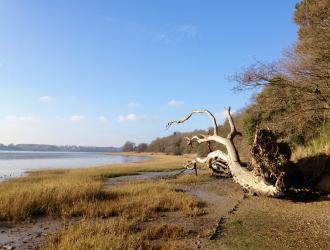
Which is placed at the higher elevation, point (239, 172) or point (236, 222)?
point (239, 172)

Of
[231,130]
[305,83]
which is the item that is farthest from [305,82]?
[231,130]

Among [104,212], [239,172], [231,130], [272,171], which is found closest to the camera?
[104,212]

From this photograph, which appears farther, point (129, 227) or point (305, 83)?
point (305, 83)

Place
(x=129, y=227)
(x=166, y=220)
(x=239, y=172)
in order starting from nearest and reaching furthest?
(x=129, y=227) < (x=166, y=220) < (x=239, y=172)

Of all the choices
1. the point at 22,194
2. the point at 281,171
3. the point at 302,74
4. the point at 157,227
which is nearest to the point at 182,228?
the point at 157,227

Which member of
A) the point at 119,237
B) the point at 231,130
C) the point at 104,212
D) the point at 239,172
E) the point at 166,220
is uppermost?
the point at 231,130

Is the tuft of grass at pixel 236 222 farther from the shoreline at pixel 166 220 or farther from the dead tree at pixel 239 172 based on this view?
the dead tree at pixel 239 172

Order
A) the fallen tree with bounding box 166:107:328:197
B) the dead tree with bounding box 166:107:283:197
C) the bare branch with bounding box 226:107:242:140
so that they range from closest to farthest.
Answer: the fallen tree with bounding box 166:107:328:197, the dead tree with bounding box 166:107:283:197, the bare branch with bounding box 226:107:242:140

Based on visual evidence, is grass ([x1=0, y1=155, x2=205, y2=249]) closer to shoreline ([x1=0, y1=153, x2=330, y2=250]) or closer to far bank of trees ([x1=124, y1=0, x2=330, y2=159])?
shoreline ([x1=0, y1=153, x2=330, y2=250])

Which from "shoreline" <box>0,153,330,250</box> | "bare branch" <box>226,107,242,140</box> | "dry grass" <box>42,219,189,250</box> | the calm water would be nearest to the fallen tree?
"shoreline" <box>0,153,330,250</box>

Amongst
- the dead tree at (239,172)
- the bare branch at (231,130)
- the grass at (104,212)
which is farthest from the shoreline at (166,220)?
the bare branch at (231,130)

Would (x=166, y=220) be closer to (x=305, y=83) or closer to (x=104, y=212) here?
(x=104, y=212)

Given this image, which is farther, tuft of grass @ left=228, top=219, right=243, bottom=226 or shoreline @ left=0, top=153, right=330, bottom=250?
tuft of grass @ left=228, top=219, right=243, bottom=226

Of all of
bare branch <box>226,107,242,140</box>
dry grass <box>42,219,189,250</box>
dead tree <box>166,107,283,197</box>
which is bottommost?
dry grass <box>42,219,189,250</box>
